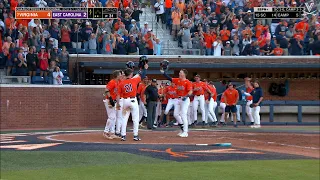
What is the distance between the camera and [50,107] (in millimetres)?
24594

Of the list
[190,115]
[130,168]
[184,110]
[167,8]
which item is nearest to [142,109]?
[190,115]

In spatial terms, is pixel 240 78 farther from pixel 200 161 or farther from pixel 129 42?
pixel 200 161

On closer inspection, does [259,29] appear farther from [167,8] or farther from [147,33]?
[147,33]

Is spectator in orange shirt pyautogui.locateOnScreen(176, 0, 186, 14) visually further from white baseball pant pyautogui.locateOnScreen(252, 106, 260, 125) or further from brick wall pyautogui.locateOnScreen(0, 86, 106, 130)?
white baseball pant pyautogui.locateOnScreen(252, 106, 260, 125)

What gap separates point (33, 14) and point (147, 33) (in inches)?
185

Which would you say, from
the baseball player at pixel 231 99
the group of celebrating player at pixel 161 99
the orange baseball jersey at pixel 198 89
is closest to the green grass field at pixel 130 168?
the group of celebrating player at pixel 161 99

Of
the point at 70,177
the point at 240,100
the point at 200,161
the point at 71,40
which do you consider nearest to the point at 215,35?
the point at 240,100

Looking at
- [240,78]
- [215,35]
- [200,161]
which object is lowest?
[200,161]

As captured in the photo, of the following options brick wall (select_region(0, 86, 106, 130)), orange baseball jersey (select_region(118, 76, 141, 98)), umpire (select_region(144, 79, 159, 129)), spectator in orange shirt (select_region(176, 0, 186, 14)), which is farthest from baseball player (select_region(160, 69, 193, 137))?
spectator in orange shirt (select_region(176, 0, 186, 14))

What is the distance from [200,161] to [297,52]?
17993 mm

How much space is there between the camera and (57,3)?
88.6 ft

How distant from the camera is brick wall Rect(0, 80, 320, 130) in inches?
950
